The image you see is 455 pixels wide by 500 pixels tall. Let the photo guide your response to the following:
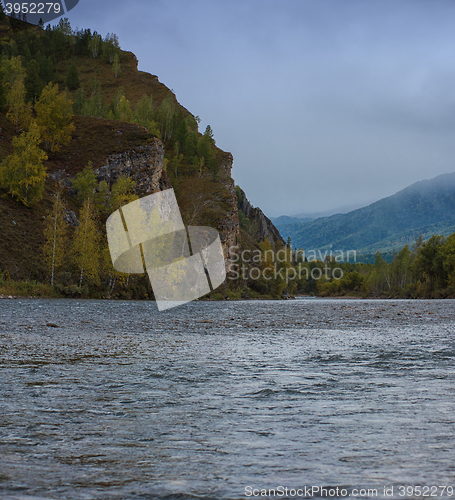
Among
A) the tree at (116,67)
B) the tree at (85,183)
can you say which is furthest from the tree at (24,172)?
the tree at (116,67)

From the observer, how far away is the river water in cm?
404

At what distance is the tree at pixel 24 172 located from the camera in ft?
200

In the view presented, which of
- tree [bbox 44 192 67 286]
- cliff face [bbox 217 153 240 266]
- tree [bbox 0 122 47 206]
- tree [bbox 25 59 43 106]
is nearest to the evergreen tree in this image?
tree [bbox 25 59 43 106]

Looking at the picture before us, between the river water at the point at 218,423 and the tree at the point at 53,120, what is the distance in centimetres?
8534

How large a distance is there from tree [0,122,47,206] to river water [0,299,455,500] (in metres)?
54.1

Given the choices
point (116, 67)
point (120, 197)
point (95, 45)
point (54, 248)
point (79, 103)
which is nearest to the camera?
point (54, 248)

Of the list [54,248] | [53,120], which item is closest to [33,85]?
[53,120]

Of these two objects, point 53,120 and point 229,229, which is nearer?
point 53,120

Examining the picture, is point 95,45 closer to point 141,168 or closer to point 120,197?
point 141,168

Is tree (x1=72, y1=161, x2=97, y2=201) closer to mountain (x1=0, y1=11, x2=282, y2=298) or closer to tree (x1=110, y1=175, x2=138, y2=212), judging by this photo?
mountain (x1=0, y1=11, x2=282, y2=298)

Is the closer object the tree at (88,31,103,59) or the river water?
the river water

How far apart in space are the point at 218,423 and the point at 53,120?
95.8m

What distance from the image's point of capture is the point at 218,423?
241 inches

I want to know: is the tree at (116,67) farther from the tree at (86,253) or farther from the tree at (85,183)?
the tree at (86,253)
